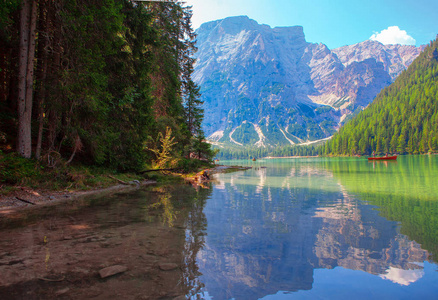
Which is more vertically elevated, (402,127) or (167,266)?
A: (402,127)

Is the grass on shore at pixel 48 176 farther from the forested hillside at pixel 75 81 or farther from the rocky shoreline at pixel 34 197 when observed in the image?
the forested hillside at pixel 75 81

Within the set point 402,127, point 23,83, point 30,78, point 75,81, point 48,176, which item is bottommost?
point 48,176

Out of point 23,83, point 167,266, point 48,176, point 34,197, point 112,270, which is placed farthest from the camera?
point 48,176

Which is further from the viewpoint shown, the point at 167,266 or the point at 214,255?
the point at 214,255

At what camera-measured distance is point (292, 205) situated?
42.3 feet

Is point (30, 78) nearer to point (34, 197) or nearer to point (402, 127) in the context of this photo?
point (34, 197)

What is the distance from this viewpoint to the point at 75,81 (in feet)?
44.8

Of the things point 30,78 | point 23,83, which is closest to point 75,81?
point 30,78

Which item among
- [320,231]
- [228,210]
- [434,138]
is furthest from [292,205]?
[434,138]

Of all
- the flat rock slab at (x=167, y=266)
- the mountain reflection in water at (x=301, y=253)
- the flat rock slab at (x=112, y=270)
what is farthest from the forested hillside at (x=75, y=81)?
the flat rock slab at (x=167, y=266)

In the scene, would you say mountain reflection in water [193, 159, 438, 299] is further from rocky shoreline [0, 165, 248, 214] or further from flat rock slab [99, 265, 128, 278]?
rocky shoreline [0, 165, 248, 214]

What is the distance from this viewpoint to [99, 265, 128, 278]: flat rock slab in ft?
14.3

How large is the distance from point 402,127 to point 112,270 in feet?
621

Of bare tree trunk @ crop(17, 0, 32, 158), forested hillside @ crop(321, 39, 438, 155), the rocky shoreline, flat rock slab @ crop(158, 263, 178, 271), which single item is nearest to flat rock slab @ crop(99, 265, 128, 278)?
flat rock slab @ crop(158, 263, 178, 271)
